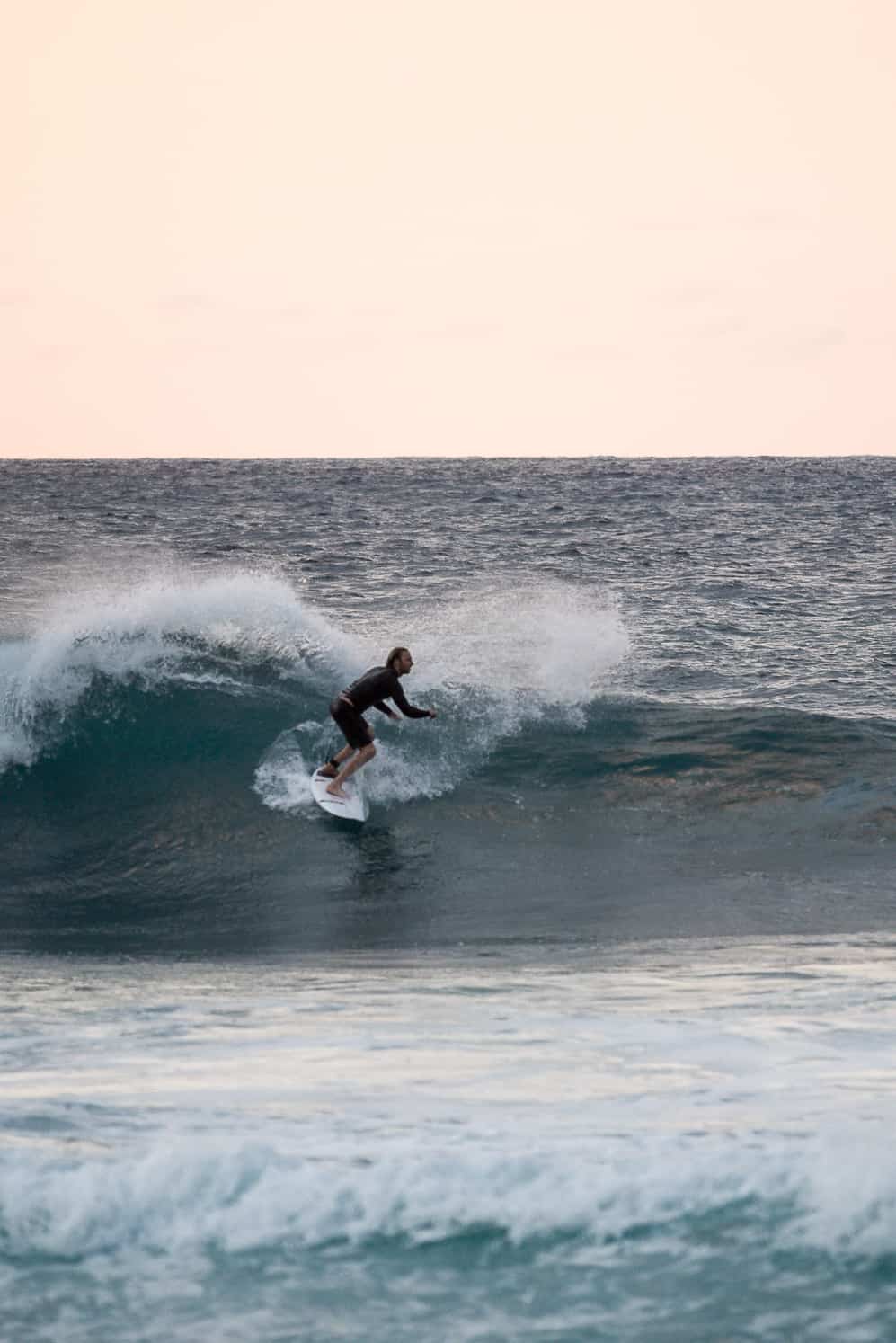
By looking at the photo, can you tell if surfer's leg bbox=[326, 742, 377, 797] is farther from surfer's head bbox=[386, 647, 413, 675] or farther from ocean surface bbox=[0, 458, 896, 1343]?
surfer's head bbox=[386, 647, 413, 675]

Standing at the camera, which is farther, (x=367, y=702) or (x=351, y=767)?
(x=351, y=767)

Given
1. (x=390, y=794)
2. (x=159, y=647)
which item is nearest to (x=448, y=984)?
(x=390, y=794)

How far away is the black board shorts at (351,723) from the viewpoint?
12141mm

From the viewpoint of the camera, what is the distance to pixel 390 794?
13.1 metres

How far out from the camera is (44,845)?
12.1 meters

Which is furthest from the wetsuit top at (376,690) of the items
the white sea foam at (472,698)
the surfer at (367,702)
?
the white sea foam at (472,698)

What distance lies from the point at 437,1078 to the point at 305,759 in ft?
24.8

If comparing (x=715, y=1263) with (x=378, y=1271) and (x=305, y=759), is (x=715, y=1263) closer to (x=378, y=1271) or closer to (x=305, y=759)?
(x=378, y=1271)

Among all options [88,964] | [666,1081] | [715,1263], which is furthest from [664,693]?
→ [715,1263]

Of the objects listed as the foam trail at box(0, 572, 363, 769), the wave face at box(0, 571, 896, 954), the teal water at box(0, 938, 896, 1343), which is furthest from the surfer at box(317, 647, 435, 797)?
the teal water at box(0, 938, 896, 1343)

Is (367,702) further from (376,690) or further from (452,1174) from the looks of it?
(452,1174)

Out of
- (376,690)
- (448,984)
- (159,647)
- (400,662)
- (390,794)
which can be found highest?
(400,662)

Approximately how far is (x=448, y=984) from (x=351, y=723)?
4216 mm

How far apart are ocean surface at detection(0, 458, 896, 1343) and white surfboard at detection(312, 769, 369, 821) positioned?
182 millimetres
